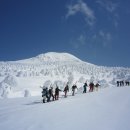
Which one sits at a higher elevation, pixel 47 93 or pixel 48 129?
pixel 47 93

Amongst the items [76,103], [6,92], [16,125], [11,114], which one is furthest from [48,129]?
[6,92]

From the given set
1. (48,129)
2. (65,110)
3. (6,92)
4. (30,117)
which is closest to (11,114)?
(30,117)

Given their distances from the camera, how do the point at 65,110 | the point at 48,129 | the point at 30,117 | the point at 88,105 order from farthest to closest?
the point at 88,105, the point at 65,110, the point at 30,117, the point at 48,129

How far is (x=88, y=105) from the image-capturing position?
83.4 feet

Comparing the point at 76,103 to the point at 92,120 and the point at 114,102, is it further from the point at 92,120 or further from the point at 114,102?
the point at 92,120

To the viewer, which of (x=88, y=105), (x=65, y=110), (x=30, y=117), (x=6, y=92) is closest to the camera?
(x=30, y=117)

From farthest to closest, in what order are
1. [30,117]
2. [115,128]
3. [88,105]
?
[88,105], [30,117], [115,128]

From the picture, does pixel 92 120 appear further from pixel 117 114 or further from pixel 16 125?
pixel 16 125

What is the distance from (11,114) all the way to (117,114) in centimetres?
919

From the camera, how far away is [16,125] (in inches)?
799

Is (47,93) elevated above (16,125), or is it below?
above

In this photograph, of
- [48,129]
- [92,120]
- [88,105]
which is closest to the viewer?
[48,129]

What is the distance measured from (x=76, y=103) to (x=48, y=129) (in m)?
8.28

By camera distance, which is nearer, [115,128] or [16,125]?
[115,128]
